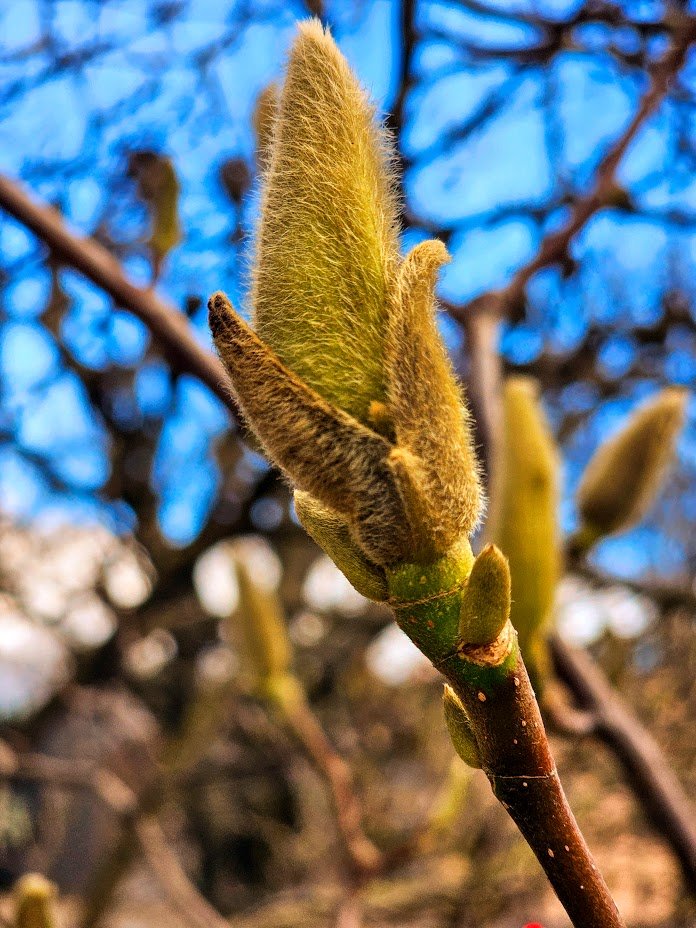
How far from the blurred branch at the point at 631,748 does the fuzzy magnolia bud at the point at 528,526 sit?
30 centimetres

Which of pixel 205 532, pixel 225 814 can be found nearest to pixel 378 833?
pixel 225 814

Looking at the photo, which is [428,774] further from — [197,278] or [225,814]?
[197,278]

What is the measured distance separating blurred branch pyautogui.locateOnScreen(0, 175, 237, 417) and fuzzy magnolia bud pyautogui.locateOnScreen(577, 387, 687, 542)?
17.5 inches

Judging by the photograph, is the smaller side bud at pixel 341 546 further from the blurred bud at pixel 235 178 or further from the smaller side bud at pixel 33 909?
the blurred bud at pixel 235 178

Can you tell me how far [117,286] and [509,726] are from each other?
0.70 meters

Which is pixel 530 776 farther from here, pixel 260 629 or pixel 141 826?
pixel 141 826

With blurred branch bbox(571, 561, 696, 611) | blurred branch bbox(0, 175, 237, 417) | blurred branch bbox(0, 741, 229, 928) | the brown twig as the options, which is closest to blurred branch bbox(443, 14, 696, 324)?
blurred branch bbox(0, 175, 237, 417)

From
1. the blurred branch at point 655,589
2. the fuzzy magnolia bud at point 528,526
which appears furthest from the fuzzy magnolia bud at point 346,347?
the blurred branch at point 655,589

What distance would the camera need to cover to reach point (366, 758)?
305cm

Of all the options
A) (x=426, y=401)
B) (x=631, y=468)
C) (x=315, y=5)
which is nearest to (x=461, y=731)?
(x=426, y=401)


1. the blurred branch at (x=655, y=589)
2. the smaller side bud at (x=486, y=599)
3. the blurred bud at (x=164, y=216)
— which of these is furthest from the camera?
the blurred branch at (x=655, y=589)

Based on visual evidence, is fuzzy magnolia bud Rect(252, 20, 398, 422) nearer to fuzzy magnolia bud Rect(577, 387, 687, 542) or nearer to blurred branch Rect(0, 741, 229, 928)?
fuzzy magnolia bud Rect(577, 387, 687, 542)

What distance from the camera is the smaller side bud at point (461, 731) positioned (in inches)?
13.3

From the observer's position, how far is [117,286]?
0.87 meters
